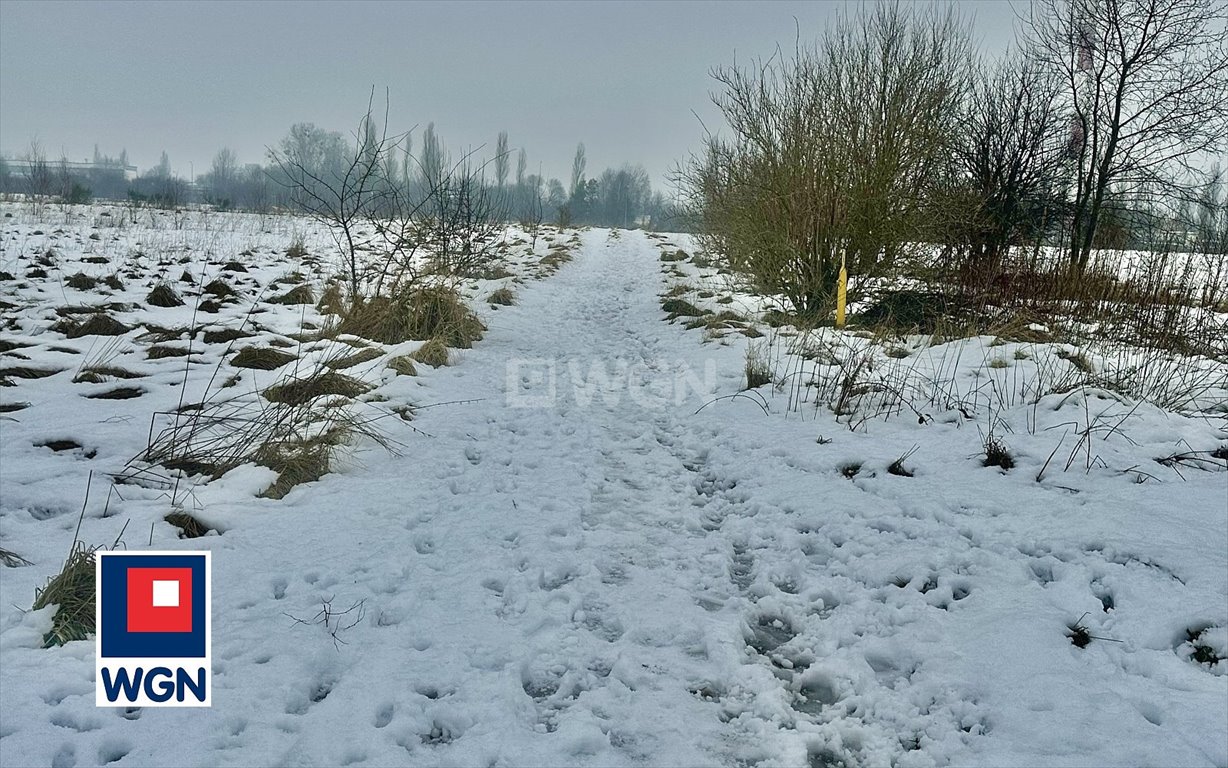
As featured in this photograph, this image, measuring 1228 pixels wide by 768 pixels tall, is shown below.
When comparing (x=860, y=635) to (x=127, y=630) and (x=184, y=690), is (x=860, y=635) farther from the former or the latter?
(x=127, y=630)

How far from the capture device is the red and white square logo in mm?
2271

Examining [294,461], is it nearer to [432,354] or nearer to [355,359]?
[355,359]

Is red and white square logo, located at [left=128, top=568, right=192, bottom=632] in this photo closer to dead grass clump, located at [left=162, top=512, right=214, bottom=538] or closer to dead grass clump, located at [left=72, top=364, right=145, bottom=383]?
dead grass clump, located at [left=162, top=512, right=214, bottom=538]

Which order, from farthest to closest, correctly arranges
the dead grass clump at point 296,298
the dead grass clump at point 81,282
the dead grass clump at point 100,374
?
the dead grass clump at point 296,298 → the dead grass clump at point 81,282 → the dead grass clump at point 100,374

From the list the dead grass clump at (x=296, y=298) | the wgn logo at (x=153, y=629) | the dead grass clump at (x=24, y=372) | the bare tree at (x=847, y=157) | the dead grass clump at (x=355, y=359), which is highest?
the bare tree at (x=847, y=157)

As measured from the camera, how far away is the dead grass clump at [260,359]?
18.9ft

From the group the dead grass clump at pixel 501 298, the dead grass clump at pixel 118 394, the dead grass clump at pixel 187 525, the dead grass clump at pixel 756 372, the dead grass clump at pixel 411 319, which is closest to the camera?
the dead grass clump at pixel 187 525

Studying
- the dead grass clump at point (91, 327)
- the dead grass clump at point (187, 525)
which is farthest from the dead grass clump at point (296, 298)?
the dead grass clump at point (187, 525)

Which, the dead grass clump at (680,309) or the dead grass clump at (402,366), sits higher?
the dead grass clump at (680,309)

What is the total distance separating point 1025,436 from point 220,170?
95329 millimetres

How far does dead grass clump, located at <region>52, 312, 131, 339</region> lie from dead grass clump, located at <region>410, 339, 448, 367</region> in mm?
2959

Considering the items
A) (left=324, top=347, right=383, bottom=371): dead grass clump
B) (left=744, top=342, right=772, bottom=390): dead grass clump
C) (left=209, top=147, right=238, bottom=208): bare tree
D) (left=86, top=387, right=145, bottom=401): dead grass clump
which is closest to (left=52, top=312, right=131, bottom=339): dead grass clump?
(left=86, top=387, right=145, bottom=401): dead grass clump

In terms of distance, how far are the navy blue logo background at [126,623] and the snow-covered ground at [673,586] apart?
7 centimetres

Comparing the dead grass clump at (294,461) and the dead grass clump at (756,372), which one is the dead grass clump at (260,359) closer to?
the dead grass clump at (294,461)
